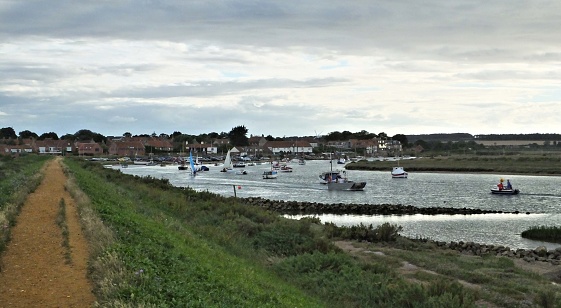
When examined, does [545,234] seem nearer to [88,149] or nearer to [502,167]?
[502,167]

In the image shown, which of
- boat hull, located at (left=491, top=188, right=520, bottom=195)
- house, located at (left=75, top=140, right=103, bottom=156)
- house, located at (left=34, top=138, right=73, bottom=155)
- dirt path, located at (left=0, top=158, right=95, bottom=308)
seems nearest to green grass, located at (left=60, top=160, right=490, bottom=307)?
dirt path, located at (left=0, top=158, right=95, bottom=308)

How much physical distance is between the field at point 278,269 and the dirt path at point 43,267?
1.02 ft

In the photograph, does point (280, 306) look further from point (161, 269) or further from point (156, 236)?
point (156, 236)

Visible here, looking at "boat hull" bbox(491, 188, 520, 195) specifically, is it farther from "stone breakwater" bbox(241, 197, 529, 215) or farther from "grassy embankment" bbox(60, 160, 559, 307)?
"grassy embankment" bbox(60, 160, 559, 307)

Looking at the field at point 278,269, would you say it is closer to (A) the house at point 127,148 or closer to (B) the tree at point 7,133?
(A) the house at point 127,148

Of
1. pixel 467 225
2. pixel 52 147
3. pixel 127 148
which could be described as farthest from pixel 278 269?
pixel 52 147

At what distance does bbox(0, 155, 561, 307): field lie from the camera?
8938 millimetres

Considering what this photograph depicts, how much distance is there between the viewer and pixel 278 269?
1630cm

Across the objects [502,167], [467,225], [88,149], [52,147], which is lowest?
[467,225]

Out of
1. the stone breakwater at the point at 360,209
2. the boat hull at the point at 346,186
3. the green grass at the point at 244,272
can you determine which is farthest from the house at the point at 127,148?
the green grass at the point at 244,272

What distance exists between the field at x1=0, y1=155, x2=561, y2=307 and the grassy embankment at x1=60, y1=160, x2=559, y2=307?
0.10 ft

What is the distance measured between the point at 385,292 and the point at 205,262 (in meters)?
4.67

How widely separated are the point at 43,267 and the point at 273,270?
7.40 m

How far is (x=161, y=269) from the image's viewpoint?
977cm
